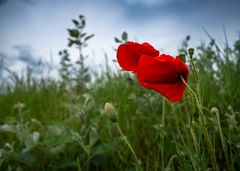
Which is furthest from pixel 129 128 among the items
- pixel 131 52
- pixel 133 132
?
pixel 131 52

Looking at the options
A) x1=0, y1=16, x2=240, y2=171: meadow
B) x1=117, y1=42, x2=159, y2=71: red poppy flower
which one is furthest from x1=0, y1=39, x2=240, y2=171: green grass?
x1=117, y1=42, x2=159, y2=71: red poppy flower

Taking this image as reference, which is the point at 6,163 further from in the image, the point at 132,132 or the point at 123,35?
the point at 123,35

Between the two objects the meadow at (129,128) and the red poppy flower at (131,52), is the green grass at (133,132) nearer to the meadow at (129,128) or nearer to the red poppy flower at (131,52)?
the meadow at (129,128)

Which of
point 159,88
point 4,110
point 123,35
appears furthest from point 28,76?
point 159,88

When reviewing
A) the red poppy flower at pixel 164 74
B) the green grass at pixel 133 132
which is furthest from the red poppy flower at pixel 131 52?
the green grass at pixel 133 132

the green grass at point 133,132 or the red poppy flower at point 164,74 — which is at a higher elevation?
the red poppy flower at point 164,74

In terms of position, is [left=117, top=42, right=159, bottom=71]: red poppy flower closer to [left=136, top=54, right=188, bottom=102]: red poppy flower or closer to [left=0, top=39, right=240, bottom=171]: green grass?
[left=136, top=54, right=188, bottom=102]: red poppy flower
